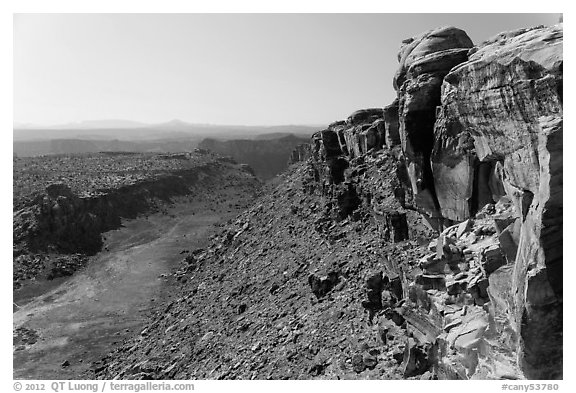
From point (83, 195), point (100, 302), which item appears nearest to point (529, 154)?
point (100, 302)

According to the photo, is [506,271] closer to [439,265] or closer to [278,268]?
[439,265]

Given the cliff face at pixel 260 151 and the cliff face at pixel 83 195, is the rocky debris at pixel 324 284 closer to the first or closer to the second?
the cliff face at pixel 83 195

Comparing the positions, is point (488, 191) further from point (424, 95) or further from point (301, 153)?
point (301, 153)

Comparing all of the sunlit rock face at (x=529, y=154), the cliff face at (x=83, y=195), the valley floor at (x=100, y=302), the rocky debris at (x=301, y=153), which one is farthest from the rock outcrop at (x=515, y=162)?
the cliff face at (x=83, y=195)

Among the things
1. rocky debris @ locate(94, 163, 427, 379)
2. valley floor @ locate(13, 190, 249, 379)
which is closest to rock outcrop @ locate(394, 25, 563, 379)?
rocky debris @ locate(94, 163, 427, 379)

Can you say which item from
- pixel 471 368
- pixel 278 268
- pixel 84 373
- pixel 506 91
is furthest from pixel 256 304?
pixel 506 91

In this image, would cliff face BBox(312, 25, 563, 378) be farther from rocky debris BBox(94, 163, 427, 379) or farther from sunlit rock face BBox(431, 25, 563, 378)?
rocky debris BBox(94, 163, 427, 379)

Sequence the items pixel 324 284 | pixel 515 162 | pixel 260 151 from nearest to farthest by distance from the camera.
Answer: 1. pixel 515 162
2. pixel 324 284
3. pixel 260 151

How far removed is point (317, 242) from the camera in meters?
34.7

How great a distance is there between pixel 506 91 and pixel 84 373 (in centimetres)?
3219

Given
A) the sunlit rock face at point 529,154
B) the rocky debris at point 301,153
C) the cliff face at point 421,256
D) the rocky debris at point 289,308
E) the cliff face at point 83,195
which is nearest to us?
the sunlit rock face at point 529,154

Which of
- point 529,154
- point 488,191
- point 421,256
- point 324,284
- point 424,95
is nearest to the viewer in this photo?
point 529,154

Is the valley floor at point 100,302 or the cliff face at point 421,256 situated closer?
the cliff face at point 421,256

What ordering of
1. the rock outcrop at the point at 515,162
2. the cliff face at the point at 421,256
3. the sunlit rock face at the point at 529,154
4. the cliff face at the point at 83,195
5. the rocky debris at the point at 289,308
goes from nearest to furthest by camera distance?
the sunlit rock face at the point at 529,154 < the rock outcrop at the point at 515,162 < the cliff face at the point at 421,256 < the rocky debris at the point at 289,308 < the cliff face at the point at 83,195
